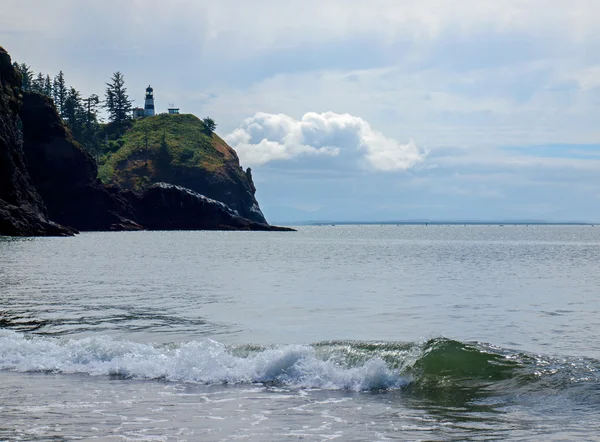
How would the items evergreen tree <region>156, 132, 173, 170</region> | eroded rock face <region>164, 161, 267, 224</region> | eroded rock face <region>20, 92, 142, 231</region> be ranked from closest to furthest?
eroded rock face <region>20, 92, 142, 231</region> → eroded rock face <region>164, 161, 267, 224</region> → evergreen tree <region>156, 132, 173, 170</region>

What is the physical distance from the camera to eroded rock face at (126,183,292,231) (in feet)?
478

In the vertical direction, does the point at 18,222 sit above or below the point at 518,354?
above

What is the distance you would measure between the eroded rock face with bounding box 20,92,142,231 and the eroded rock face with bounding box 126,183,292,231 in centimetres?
848

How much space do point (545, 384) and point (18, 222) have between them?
85820mm

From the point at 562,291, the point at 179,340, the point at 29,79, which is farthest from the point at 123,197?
the point at 179,340

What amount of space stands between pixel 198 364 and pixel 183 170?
167853mm

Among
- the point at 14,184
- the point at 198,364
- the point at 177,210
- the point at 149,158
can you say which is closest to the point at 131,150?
the point at 149,158

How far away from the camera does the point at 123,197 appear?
5551 inches

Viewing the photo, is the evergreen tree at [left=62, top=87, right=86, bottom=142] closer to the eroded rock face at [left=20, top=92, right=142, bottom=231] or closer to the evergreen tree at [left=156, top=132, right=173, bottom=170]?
the evergreen tree at [left=156, top=132, right=173, bottom=170]

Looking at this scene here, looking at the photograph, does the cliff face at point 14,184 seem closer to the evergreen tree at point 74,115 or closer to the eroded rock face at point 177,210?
the eroded rock face at point 177,210

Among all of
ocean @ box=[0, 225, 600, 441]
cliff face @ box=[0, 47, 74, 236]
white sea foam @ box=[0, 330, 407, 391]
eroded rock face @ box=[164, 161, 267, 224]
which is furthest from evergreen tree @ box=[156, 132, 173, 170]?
white sea foam @ box=[0, 330, 407, 391]

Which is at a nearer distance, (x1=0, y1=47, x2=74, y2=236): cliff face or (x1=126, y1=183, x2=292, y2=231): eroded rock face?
(x1=0, y1=47, x2=74, y2=236): cliff face

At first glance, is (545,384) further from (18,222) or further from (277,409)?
(18,222)

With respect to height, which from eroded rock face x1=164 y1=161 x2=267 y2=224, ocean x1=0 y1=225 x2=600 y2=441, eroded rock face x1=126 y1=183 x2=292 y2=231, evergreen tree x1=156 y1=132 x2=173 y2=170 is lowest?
ocean x1=0 y1=225 x2=600 y2=441
